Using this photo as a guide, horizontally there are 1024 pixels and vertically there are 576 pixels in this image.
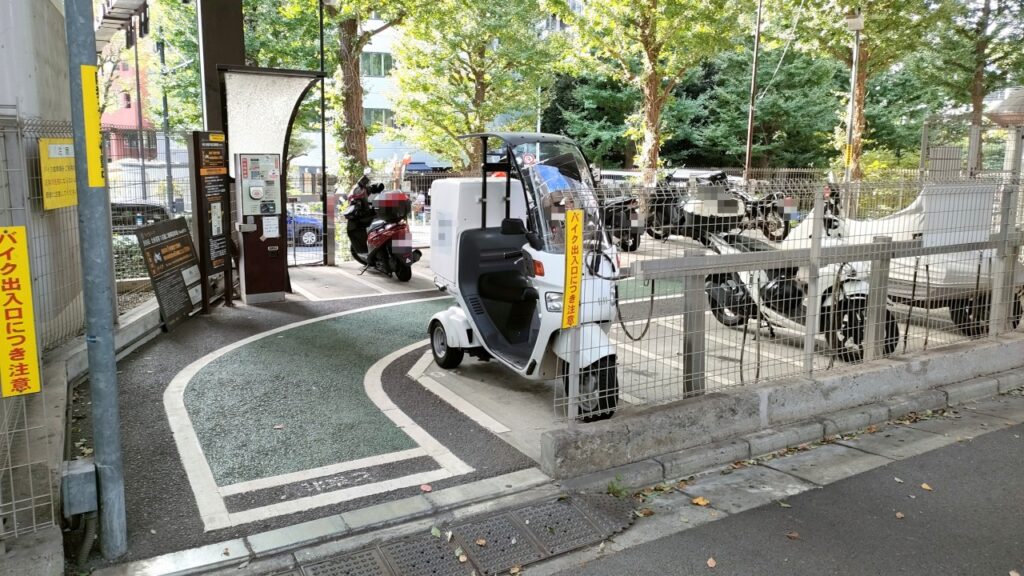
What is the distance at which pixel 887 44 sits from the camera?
A: 66.6 feet

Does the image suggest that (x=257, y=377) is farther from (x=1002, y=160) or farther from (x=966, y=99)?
(x=966, y=99)

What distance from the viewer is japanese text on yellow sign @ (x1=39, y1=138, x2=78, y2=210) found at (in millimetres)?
5029

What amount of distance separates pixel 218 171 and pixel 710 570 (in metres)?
7.21

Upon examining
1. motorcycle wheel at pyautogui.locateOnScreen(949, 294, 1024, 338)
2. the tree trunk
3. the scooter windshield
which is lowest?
motorcycle wheel at pyautogui.locateOnScreen(949, 294, 1024, 338)

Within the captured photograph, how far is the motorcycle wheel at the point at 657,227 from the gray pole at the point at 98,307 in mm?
3019

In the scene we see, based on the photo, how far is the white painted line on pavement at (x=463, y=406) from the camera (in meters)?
5.12

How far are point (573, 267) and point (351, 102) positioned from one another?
11823mm

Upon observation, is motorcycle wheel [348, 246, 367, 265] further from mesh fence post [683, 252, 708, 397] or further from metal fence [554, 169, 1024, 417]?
mesh fence post [683, 252, 708, 397]

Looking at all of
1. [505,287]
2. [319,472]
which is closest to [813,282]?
[505,287]

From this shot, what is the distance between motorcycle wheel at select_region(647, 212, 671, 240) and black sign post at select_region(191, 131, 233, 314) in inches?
225

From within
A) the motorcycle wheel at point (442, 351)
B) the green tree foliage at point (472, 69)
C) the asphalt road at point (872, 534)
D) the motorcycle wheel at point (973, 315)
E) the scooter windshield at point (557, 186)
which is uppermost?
the green tree foliage at point (472, 69)

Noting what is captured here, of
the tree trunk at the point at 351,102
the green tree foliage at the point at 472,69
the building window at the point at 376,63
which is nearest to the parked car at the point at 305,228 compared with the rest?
the tree trunk at the point at 351,102

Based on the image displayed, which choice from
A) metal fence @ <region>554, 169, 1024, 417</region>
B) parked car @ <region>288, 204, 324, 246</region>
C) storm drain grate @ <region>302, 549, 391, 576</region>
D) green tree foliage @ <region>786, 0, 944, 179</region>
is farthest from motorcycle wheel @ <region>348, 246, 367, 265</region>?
green tree foliage @ <region>786, 0, 944, 179</region>

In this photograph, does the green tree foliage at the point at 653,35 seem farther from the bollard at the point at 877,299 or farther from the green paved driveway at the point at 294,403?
the bollard at the point at 877,299
